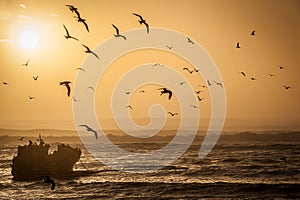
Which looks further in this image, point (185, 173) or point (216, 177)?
point (185, 173)

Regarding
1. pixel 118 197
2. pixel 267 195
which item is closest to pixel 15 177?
pixel 118 197

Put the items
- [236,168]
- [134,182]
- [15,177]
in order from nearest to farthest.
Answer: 1. [134,182]
2. [15,177]
3. [236,168]

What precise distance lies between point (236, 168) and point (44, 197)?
46.9 m

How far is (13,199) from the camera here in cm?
5966

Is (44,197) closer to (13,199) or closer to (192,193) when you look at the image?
(13,199)

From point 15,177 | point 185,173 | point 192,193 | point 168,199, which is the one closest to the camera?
point 168,199

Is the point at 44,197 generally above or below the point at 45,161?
below

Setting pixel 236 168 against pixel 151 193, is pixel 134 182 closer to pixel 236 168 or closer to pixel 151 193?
pixel 151 193

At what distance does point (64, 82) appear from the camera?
32500 mm

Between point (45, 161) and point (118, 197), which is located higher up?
point (45, 161)

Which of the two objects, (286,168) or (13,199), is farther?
(286,168)

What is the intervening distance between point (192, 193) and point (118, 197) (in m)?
9.66

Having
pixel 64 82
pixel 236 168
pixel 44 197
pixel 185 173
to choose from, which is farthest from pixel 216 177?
pixel 64 82

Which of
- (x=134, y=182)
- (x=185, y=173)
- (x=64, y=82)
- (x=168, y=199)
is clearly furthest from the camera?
(x=185, y=173)
